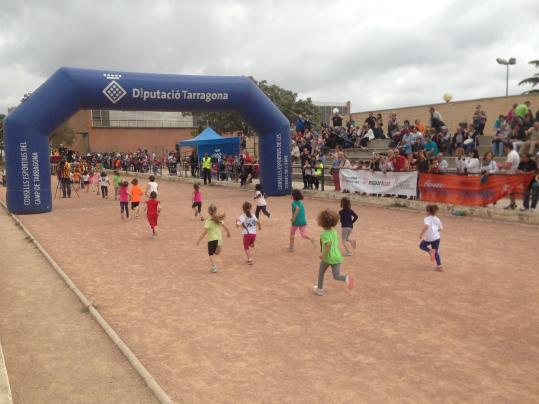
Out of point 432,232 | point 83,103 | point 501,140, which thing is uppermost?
point 83,103

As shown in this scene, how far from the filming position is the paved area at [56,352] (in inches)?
168

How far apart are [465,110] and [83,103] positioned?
18.9 metres

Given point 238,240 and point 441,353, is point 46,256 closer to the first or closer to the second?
point 238,240

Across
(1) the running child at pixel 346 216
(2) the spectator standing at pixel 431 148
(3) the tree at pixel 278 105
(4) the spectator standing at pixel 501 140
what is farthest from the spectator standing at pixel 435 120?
(3) the tree at pixel 278 105

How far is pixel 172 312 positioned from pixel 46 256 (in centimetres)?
461

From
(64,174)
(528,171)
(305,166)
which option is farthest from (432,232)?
(64,174)

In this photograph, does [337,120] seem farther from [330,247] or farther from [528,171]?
[330,247]

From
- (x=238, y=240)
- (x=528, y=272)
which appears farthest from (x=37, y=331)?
(x=528, y=272)

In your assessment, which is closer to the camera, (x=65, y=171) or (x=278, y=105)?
(x=65, y=171)

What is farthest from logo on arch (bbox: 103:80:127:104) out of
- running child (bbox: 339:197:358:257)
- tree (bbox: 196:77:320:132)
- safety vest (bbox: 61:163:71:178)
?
tree (bbox: 196:77:320:132)

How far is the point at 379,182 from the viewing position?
54.8ft

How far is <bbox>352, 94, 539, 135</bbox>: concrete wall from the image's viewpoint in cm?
2264

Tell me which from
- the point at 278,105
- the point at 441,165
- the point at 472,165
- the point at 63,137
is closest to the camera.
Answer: the point at 472,165

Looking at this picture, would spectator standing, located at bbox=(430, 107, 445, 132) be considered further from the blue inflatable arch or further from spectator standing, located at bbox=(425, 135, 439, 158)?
the blue inflatable arch
